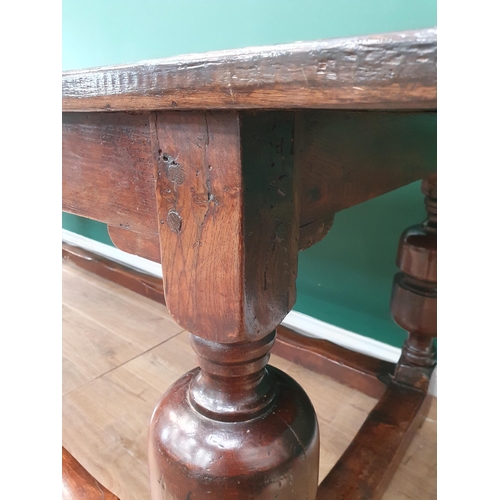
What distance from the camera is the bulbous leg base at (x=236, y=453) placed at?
0.35 metres

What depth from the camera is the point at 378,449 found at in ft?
2.39

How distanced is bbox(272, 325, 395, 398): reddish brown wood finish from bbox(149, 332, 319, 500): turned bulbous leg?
609 millimetres

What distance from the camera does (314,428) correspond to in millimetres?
396

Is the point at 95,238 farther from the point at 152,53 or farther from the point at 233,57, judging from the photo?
the point at 233,57

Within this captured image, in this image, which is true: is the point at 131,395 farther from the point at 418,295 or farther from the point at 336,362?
the point at 418,295

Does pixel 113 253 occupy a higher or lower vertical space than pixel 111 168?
lower

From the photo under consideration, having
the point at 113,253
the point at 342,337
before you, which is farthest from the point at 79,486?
the point at 113,253

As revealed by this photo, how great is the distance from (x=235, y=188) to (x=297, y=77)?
3.6 inches

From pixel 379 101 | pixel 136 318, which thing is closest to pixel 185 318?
pixel 379 101

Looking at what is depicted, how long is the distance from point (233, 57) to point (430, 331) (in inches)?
31.6

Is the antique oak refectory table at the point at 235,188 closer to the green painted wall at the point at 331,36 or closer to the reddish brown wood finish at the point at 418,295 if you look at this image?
the reddish brown wood finish at the point at 418,295

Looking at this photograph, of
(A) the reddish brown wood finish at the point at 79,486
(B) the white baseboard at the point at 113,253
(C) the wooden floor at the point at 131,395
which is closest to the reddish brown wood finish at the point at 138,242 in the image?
(A) the reddish brown wood finish at the point at 79,486
